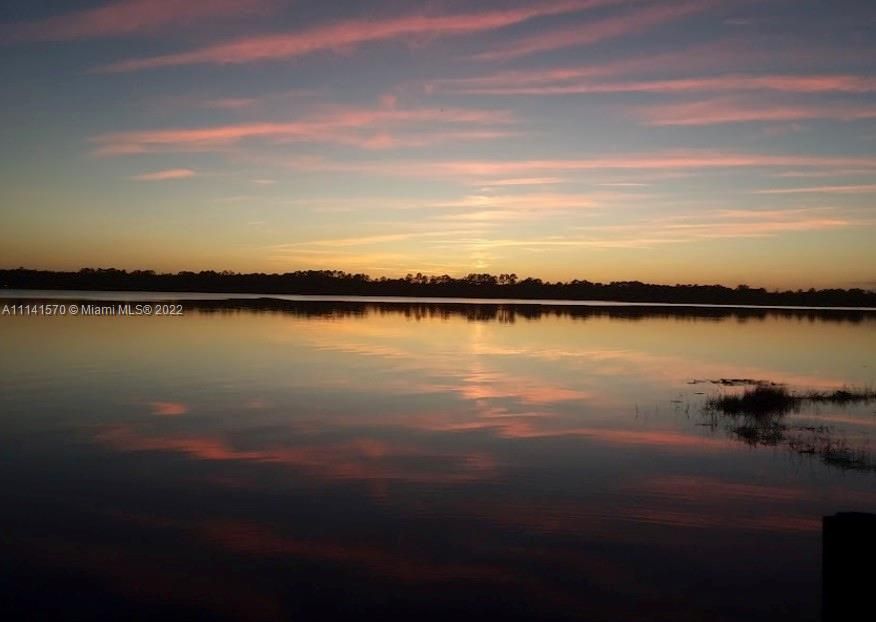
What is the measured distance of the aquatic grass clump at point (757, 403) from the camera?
23.0 metres

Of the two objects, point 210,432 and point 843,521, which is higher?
point 843,521

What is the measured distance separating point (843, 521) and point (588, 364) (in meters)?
31.0

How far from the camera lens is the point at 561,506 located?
12.5 m

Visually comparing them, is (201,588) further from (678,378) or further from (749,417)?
(678,378)

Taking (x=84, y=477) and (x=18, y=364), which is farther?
(x=18, y=364)

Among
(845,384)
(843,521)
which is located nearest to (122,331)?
(845,384)

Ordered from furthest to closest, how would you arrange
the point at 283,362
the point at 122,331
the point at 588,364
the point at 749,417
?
the point at 122,331, the point at 588,364, the point at 283,362, the point at 749,417

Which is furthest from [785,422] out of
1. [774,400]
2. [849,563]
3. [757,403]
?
[849,563]

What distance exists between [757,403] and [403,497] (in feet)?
Answer: 51.1

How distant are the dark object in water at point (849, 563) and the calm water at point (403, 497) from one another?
3406 mm

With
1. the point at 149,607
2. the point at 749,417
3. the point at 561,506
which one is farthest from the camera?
the point at 749,417

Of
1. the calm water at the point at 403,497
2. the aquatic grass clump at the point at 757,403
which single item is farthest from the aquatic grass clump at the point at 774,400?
the calm water at the point at 403,497

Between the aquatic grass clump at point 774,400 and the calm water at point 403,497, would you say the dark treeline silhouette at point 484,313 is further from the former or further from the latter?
the calm water at point 403,497

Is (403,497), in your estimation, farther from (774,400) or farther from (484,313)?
(484,313)
